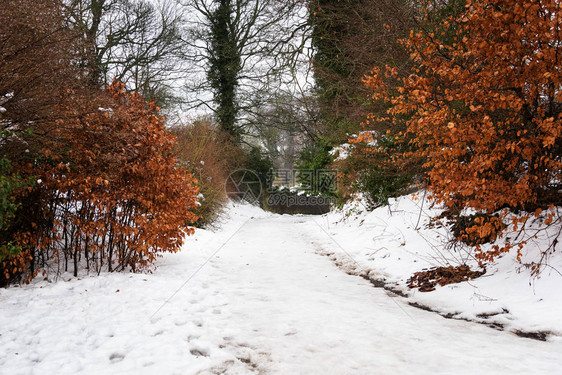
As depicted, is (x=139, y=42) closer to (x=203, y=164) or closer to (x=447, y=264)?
(x=203, y=164)

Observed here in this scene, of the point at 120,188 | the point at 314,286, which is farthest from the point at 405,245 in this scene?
the point at 120,188

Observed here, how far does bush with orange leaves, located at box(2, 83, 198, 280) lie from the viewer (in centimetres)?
488

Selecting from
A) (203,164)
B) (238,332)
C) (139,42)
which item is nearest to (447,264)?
(238,332)

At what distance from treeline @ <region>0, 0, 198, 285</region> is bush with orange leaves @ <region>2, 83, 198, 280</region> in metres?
0.02

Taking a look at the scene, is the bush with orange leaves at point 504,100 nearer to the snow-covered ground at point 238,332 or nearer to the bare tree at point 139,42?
the snow-covered ground at point 238,332

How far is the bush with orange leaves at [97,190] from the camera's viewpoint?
4879 millimetres

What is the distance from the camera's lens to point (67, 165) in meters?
4.96

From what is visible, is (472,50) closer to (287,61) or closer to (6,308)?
(6,308)

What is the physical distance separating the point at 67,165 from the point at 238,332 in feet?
11.7

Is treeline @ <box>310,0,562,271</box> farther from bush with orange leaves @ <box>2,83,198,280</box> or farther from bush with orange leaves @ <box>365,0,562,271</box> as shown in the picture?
bush with orange leaves @ <box>2,83,198,280</box>

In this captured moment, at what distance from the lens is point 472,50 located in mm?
3895

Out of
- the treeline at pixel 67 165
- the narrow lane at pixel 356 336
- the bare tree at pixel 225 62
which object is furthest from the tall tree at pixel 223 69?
the narrow lane at pixel 356 336

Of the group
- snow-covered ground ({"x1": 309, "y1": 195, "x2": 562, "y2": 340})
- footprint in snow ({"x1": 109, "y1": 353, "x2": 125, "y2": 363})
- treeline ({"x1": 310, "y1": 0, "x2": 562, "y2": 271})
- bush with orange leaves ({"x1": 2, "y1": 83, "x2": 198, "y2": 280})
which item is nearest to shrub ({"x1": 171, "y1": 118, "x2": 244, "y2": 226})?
snow-covered ground ({"x1": 309, "y1": 195, "x2": 562, "y2": 340})

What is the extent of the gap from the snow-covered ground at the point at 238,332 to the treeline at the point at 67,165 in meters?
0.61
